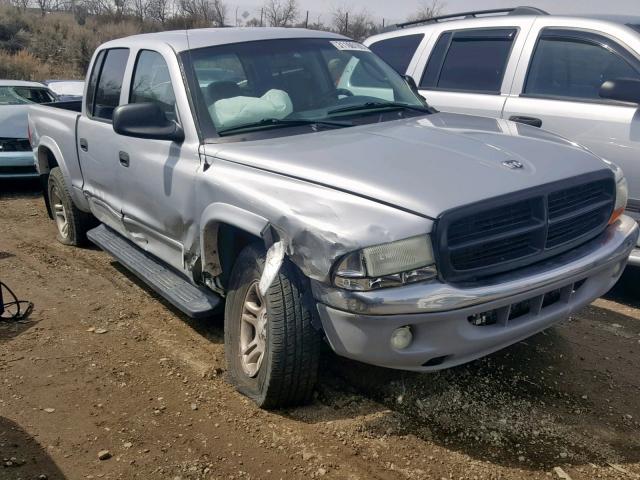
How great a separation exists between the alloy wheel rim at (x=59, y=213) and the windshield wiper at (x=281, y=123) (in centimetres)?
329

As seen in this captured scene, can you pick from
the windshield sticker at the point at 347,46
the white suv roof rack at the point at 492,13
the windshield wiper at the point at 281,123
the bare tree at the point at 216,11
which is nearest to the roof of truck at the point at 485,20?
the white suv roof rack at the point at 492,13

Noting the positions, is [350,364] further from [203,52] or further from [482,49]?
[482,49]

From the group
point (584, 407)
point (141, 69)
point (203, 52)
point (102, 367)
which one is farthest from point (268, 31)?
point (584, 407)

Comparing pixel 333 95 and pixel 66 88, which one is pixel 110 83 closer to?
pixel 333 95

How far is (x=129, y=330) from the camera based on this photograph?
14.1ft

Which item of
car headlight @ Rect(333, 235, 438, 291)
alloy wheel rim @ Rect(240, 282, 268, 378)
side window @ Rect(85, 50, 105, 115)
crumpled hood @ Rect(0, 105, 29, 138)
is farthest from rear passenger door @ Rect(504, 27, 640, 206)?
crumpled hood @ Rect(0, 105, 29, 138)

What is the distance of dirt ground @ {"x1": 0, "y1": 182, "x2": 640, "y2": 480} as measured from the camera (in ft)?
9.27

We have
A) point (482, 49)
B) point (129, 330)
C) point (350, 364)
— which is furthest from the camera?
point (482, 49)

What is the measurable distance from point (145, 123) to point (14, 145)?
630 centimetres

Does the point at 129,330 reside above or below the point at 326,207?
below

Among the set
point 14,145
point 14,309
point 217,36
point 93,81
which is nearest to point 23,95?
point 14,145

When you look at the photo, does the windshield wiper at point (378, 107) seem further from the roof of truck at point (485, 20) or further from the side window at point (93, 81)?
the side window at point (93, 81)

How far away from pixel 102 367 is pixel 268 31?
244 centimetres

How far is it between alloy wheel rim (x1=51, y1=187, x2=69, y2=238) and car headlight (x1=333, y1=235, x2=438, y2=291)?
14.5ft
